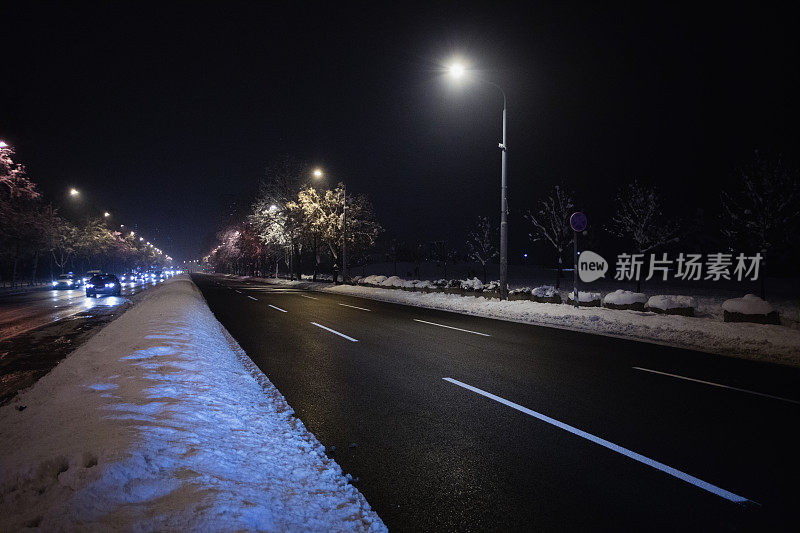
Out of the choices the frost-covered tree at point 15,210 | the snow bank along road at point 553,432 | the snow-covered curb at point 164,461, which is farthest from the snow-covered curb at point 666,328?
the frost-covered tree at point 15,210

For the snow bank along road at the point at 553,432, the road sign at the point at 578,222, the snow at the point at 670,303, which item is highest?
the road sign at the point at 578,222

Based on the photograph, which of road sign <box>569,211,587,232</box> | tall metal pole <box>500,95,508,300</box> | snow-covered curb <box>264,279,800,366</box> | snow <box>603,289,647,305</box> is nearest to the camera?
snow-covered curb <box>264,279,800,366</box>

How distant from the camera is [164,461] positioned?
3.06m

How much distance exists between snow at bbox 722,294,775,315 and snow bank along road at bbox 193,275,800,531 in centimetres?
409

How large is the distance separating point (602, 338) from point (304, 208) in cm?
2938

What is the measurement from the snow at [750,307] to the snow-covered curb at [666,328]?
0.84 m

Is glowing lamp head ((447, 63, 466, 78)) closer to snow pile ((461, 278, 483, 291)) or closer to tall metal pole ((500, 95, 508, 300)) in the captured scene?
tall metal pole ((500, 95, 508, 300))

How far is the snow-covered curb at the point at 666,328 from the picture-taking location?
28.2 feet

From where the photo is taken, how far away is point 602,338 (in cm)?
1042

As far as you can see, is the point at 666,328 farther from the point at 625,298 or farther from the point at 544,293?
the point at 544,293

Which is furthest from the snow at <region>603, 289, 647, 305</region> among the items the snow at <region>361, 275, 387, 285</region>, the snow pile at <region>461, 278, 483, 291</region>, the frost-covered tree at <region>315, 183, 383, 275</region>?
the frost-covered tree at <region>315, 183, 383, 275</region>

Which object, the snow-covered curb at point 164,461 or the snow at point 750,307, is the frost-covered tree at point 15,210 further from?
the snow at point 750,307

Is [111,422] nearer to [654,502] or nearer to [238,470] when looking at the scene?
[238,470]

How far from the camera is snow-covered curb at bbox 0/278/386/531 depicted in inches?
95.7
